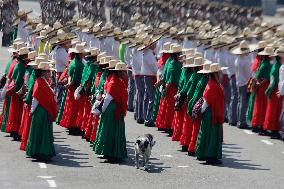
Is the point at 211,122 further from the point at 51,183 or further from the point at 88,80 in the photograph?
the point at 51,183

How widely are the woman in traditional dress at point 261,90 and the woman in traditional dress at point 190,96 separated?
3.21 meters

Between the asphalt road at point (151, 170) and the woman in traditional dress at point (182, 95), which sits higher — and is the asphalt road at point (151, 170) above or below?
below

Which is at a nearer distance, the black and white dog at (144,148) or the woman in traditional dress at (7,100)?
the black and white dog at (144,148)

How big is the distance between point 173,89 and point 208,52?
3.70 m

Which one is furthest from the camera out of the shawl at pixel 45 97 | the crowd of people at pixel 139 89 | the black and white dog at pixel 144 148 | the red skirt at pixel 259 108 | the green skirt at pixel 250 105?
the green skirt at pixel 250 105

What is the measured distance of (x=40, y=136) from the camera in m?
25.2

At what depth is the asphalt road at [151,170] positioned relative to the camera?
2325 centimetres

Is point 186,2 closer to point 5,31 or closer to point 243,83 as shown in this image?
point 5,31

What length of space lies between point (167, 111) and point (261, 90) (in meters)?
1.98

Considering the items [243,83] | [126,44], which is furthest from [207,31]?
[243,83]

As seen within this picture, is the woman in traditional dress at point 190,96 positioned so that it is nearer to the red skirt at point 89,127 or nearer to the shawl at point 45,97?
the red skirt at point 89,127

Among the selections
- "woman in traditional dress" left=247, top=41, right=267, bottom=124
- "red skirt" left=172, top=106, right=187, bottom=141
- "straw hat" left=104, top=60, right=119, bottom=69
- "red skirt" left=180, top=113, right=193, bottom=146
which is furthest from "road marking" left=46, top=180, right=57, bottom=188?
"woman in traditional dress" left=247, top=41, right=267, bottom=124

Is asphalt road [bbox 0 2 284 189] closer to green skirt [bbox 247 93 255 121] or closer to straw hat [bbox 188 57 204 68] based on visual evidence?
straw hat [bbox 188 57 204 68]

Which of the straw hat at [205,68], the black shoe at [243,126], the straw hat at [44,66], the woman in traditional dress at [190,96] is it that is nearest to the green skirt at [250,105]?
Result: the black shoe at [243,126]
